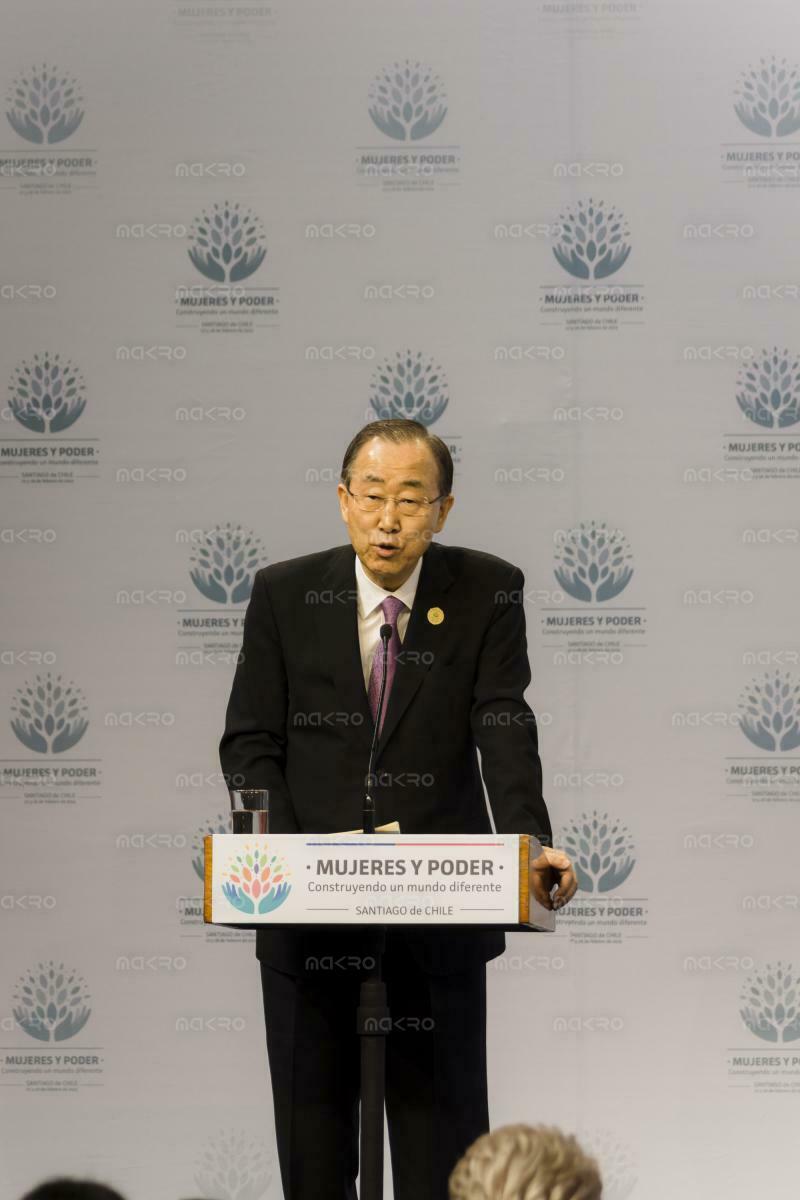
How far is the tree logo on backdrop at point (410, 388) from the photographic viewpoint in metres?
4.98

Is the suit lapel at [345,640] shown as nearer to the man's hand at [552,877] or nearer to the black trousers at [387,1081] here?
the black trousers at [387,1081]

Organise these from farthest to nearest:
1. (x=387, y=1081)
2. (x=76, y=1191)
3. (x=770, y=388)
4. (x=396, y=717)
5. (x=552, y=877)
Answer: (x=770, y=388)
(x=396, y=717)
(x=387, y=1081)
(x=552, y=877)
(x=76, y=1191)

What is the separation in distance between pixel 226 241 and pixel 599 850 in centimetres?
229

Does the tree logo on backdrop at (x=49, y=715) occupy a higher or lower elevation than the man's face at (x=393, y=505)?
lower

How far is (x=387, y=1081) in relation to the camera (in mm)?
2973

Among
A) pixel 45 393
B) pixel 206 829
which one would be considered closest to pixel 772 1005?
pixel 206 829

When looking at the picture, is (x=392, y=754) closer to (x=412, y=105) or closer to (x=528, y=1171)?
(x=528, y=1171)

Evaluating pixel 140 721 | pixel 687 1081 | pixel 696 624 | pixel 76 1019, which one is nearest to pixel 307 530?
pixel 140 721

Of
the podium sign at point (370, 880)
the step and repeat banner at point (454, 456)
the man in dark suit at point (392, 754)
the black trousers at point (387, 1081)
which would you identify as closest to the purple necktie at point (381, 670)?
the man in dark suit at point (392, 754)

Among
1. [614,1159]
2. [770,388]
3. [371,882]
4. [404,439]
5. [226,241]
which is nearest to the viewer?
[371,882]

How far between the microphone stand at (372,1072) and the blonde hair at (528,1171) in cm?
101

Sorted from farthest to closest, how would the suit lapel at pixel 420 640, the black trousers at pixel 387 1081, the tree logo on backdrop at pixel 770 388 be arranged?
the tree logo on backdrop at pixel 770 388
the suit lapel at pixel 420 640
the black trousers at pixel 387 1081

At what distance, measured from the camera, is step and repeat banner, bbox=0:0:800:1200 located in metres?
4.82

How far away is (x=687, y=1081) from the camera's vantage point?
4.76m
